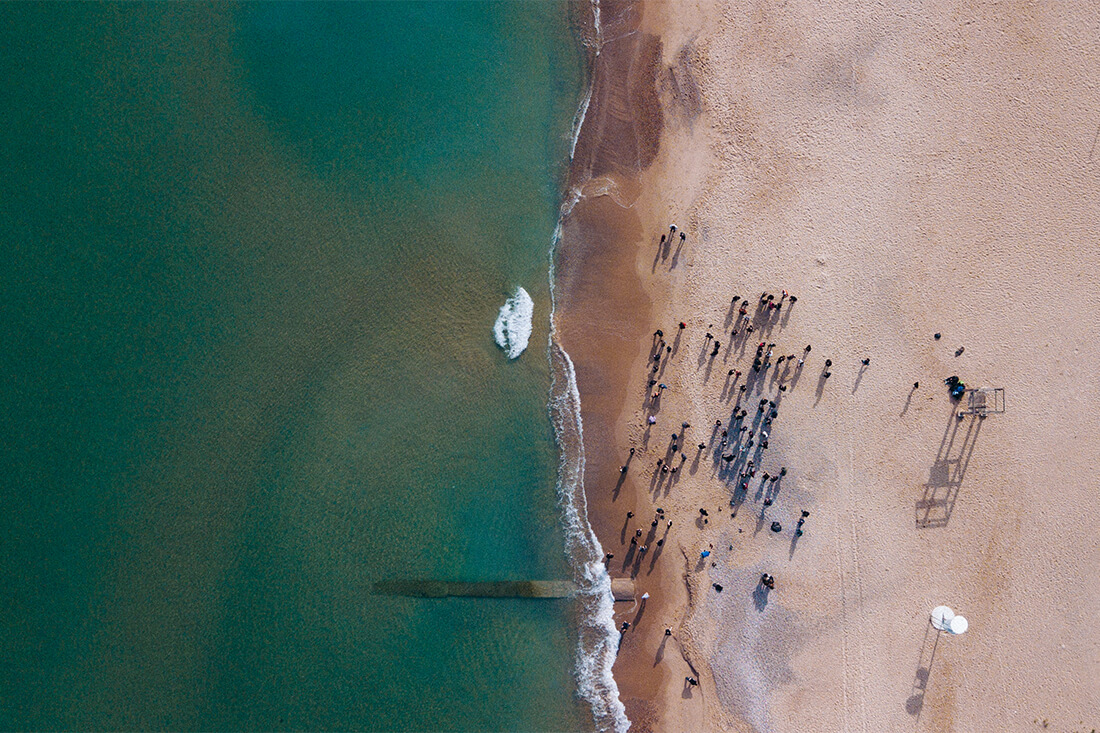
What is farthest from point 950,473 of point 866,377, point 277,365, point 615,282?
point 277,365

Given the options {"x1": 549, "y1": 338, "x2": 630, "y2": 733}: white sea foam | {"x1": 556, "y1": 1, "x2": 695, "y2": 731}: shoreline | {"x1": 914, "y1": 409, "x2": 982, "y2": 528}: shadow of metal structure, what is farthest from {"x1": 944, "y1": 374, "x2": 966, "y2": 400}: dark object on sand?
{"x1": 549, "y1": 338, "x2": 630, "y2": 733}: white sea foam

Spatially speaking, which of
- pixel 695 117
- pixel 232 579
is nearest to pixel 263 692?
pixel 232 579

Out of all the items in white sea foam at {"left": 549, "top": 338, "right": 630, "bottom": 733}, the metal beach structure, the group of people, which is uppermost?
the metal beach structure

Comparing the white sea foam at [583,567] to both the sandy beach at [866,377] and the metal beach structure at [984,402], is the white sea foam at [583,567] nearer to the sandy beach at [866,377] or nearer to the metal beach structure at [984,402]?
the sandy beach at [866,377]

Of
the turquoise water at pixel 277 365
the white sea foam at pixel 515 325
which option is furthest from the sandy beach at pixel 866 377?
the turquoise water at pixel 277 365

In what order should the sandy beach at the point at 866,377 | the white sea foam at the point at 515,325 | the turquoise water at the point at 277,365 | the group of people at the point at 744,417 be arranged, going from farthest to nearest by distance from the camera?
the white sea foam at the point at 515,325 → the turquoise water at the point at 277,365 → the group of people at the point at 744,417 → the sandy beach at the point at 866,377

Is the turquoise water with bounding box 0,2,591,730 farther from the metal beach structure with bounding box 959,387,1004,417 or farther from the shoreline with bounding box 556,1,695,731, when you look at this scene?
the metal beach structure with bounding box 959,387,1004,417

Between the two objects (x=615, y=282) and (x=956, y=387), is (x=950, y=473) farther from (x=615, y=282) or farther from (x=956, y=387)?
(x=615, y=282)
